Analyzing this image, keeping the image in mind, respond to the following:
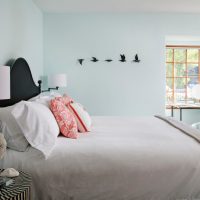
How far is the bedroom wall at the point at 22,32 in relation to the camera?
284cm

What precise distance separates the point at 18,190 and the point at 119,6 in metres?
3.68

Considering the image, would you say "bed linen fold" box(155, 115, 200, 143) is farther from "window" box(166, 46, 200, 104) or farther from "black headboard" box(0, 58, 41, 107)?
"window" box(166, 46, 200, 104)

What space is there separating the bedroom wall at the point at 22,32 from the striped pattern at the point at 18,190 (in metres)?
1.54

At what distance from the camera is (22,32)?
349 centimetres

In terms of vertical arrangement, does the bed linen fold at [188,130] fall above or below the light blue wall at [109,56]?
below

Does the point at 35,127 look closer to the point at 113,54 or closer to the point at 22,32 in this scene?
the point at 22,32

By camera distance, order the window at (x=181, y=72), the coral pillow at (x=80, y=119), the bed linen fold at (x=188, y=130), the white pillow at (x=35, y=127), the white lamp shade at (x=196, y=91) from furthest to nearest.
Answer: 1. the window at (x=181, y=72)
2. the white lamp shade at (x=196, y=91)
3. the coral pillow at (x=80, y=119)
4. the bed linen fold at (x=188, y=130)
5. the white pillow at (x=35, y=127)

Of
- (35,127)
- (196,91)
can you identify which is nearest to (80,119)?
(35,127)

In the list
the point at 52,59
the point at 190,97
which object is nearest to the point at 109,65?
the point at 52,59

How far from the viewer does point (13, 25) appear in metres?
3.11

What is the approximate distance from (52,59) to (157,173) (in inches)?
A: 139

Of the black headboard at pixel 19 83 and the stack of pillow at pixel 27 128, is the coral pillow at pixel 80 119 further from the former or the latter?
the black headboard at pixel 19 83

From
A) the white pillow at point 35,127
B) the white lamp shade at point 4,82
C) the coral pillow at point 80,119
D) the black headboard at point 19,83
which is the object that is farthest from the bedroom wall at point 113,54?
the white lamp shade at point 4,82

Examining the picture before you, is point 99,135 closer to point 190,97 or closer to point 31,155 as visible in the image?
point 31,155
